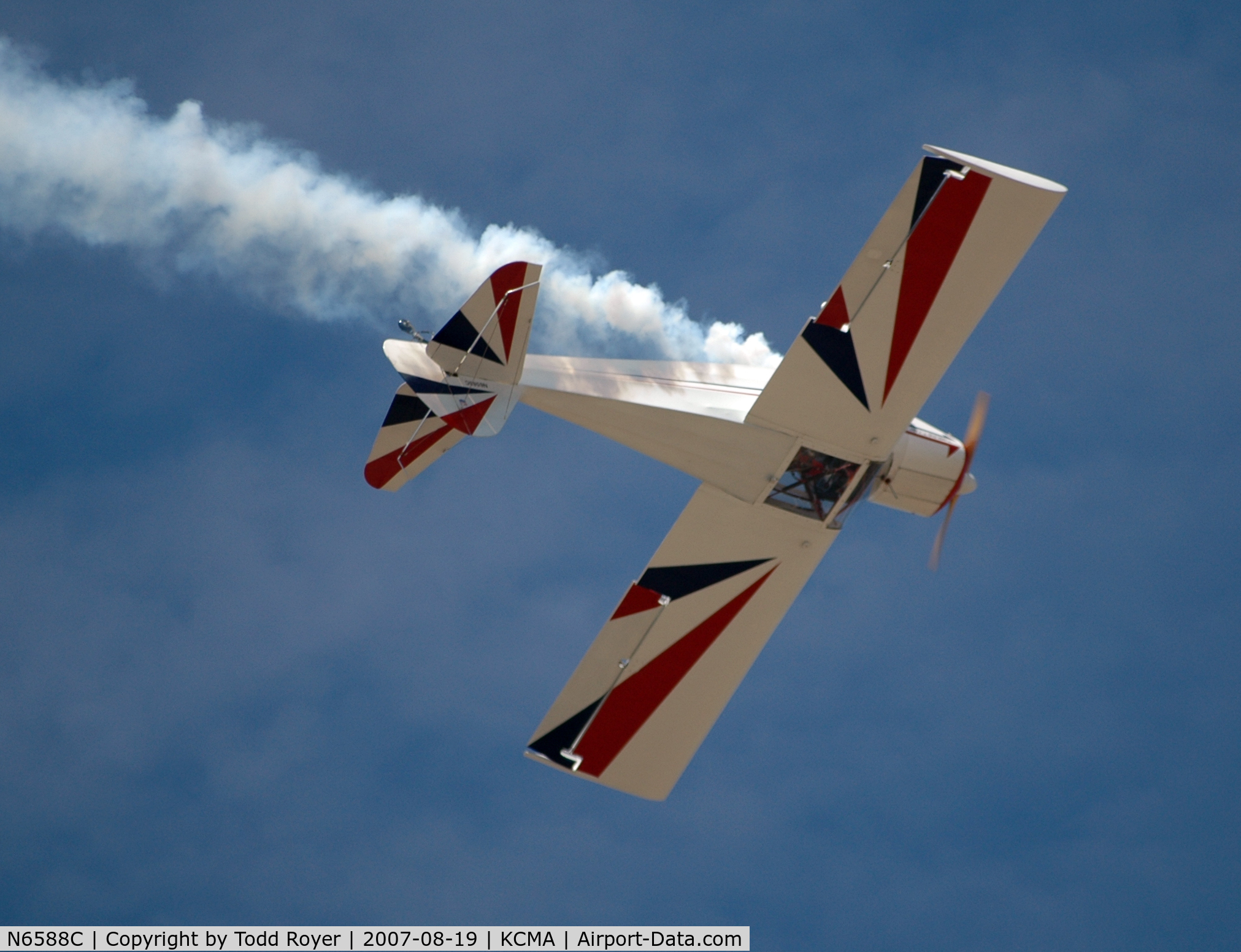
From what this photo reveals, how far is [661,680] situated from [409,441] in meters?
3.06

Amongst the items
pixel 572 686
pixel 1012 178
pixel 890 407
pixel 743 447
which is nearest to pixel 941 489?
pixel 890 407

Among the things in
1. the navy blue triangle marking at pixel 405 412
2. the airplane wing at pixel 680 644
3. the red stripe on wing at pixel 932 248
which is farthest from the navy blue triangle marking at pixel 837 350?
the navy blue triangle marking at pixel 405 412

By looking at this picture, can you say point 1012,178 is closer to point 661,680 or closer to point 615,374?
point 615,374

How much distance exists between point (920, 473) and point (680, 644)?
8.35ft

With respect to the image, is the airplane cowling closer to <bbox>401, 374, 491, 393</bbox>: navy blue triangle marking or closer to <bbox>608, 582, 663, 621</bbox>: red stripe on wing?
<bbox>608, 582, 663, 621</bbox>: red stripe on wing

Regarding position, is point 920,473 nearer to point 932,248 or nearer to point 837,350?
point 837,350

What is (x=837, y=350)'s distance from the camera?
920cm

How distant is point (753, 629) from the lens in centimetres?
1068

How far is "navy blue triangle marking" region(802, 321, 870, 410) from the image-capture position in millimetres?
9141

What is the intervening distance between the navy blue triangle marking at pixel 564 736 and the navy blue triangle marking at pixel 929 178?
4940 millimetres

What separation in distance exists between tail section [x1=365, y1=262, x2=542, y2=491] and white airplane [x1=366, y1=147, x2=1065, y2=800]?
14 mm

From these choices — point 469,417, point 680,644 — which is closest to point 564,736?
point 680,644

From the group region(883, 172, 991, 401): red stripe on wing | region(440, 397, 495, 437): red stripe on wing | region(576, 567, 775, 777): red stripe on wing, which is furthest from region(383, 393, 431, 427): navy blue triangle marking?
region(883, 172, 991, 401): red stripe on wing

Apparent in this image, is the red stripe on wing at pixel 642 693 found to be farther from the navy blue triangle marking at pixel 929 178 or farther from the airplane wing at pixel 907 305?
the navy blue triangle marking at pixel 929 178
